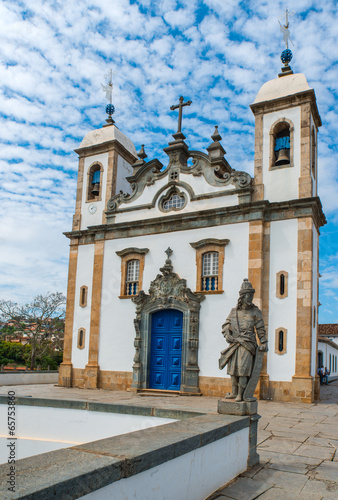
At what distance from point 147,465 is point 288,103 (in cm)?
1450

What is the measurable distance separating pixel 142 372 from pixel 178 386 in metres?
1.40

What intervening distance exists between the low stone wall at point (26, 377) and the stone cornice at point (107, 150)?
10098 mm

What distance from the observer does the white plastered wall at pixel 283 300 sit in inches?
538

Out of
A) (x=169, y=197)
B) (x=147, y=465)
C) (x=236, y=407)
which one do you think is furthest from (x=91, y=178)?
(x=147, y=465)

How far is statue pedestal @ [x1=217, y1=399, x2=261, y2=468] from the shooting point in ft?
18.9

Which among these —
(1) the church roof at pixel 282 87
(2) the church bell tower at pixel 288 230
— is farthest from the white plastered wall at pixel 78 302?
→ (1) the church roof at pixel 282 87

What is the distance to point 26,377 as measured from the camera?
66.8 feet

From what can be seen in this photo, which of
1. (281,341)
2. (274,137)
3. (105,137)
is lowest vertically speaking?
(281,341)

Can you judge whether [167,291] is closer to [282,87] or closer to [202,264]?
[202,264]

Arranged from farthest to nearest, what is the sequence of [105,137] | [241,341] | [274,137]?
[105,137] < [274,137] < [241,341]

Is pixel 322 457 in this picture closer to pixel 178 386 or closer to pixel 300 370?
pixel 300 370

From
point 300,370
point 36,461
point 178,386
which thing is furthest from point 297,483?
point 178,386

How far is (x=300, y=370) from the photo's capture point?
1339cm

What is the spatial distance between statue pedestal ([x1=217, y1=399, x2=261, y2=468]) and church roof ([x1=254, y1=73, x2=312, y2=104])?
1242 centimetres
